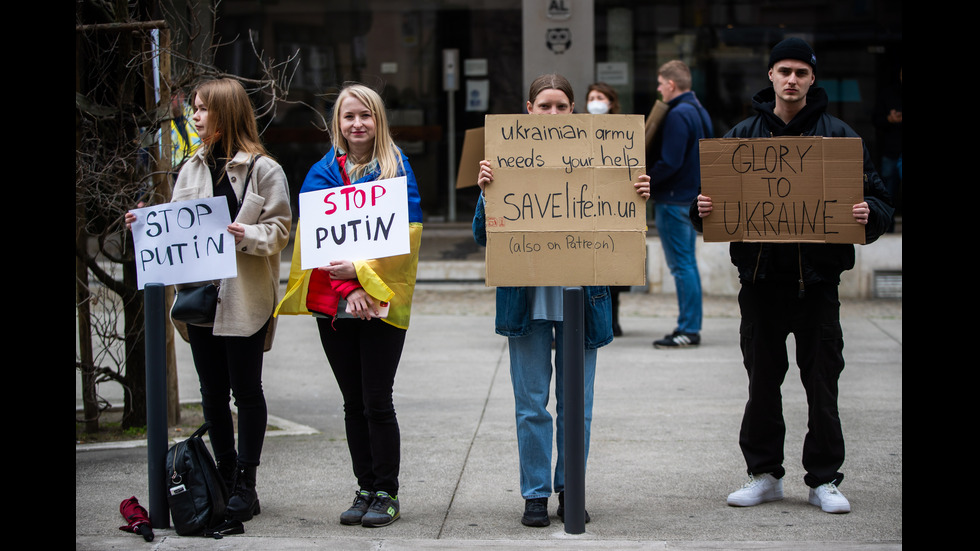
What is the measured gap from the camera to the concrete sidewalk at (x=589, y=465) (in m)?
4.26

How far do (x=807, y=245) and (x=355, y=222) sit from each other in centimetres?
183

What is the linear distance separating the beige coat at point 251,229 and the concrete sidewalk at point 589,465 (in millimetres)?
885

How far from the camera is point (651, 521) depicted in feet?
14.6

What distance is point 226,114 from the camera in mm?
4441

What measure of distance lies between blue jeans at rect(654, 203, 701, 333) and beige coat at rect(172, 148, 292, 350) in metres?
4.23

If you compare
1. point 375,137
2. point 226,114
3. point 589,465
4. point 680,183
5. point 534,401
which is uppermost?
point 226,114

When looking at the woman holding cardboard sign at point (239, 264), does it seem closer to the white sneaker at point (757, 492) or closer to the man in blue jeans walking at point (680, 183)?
the white sneaker at point (757, 492)

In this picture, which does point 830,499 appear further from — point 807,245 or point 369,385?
point 369,385

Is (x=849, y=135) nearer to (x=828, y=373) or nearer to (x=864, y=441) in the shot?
(x=828, y=373)

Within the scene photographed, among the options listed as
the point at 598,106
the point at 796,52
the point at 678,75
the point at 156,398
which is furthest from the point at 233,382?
the point at 678,75

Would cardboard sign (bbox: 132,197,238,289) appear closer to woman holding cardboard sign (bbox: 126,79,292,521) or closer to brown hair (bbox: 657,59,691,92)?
woman holding cardboard sign (bbox: 126,79,292,521)

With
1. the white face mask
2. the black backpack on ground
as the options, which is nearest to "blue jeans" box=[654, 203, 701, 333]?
the white face mask
